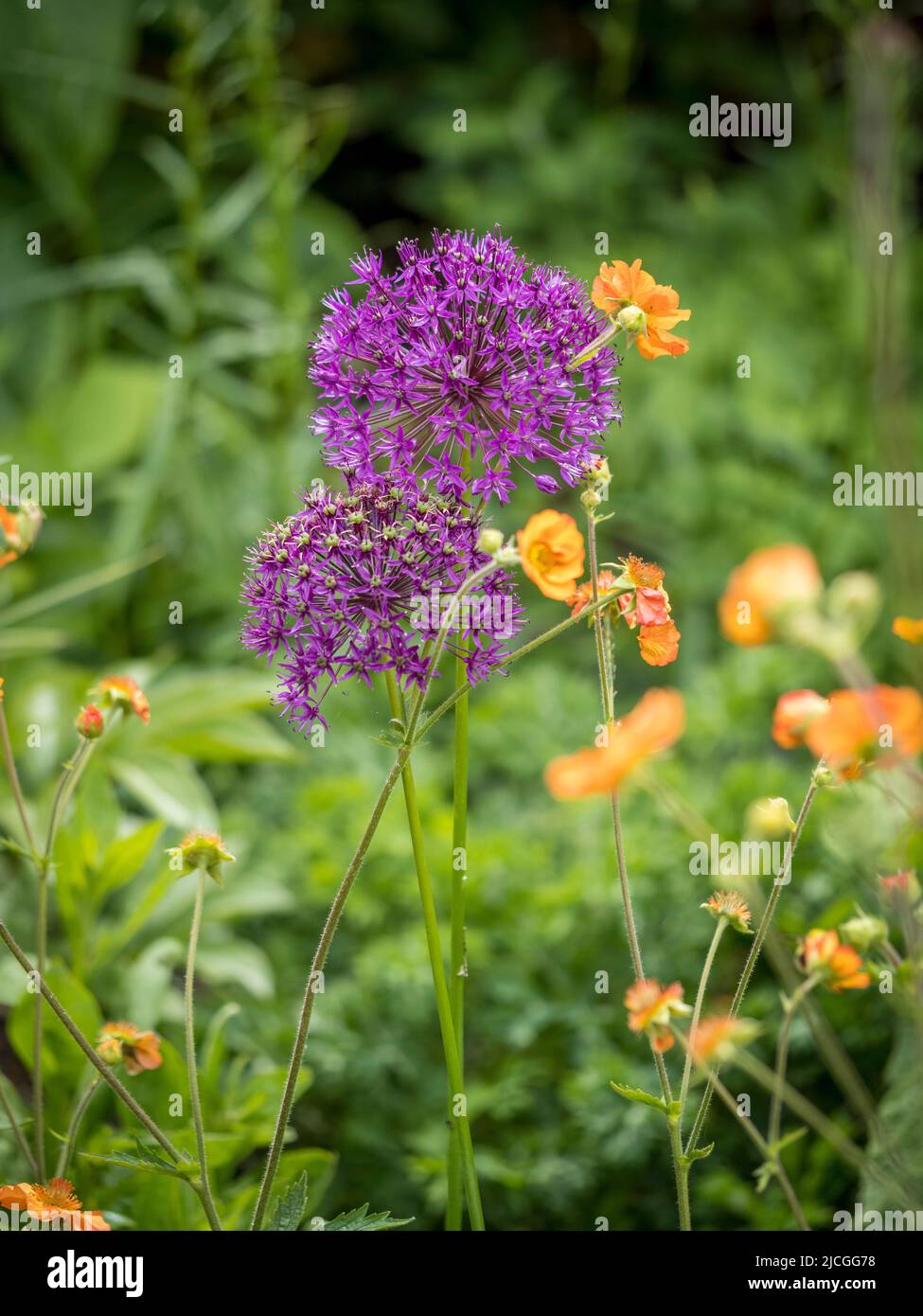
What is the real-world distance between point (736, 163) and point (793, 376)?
152cm

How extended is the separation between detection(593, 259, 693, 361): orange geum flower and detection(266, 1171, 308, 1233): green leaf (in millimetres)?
609

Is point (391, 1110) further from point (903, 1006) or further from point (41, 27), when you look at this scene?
point (41, 27)

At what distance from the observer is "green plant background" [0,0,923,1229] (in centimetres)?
134

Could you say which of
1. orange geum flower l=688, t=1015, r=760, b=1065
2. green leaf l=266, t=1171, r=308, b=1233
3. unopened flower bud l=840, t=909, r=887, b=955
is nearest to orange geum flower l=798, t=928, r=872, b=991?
unopened flower bud l=840, t=909, r=887, b=955

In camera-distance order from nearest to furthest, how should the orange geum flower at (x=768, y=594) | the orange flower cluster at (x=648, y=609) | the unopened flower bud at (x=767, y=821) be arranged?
the orange geum flower at (x=768, y=594)
the unopened flower bud at (x=767, y=821)
the orange flower cluster at (x=648, y=609)

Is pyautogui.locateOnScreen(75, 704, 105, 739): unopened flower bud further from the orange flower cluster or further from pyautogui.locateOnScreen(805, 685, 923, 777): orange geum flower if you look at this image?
pyautogui.locateOnScreen(805, 685, 923, 777): orange geum flower

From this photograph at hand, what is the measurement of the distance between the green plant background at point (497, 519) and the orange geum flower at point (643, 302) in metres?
0.13

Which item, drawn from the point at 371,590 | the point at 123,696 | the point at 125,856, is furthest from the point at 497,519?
the point at 371,590

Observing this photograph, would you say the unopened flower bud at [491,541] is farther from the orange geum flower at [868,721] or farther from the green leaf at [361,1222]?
the green leaf at [361,1222]

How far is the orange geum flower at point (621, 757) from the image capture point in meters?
0.60

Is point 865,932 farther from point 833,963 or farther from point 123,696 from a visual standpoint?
point 123,696

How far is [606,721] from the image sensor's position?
2.76 ft

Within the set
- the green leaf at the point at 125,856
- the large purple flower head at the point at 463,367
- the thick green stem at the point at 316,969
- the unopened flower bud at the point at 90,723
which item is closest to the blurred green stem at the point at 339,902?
the thick green stem at the point at 316,969

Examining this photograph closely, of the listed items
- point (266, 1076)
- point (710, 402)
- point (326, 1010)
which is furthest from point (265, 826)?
point (710, 402)
